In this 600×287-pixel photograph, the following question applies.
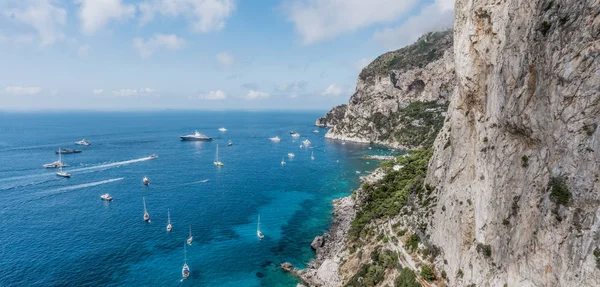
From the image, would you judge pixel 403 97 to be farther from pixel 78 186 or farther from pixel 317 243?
pixel 78 186

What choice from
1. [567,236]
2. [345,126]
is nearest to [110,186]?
[567,236]

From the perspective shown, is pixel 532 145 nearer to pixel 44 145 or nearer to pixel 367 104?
pixel 367 104

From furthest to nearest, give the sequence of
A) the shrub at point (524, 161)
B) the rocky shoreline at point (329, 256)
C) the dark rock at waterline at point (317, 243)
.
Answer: the dark rock at waterline at point (317, 243), the rocky shoreline at point (329, 256), the shrub at point (524, 161)

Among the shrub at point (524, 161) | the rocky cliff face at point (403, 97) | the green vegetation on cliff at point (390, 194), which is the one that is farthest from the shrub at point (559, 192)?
the rocky cliff face at point (403, 97)

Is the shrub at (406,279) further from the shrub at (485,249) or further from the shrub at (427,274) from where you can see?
the shrub at (485,249)

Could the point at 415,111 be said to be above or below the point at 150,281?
above

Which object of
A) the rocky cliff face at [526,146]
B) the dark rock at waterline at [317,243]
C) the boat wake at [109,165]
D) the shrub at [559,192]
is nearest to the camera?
the rocky cliff face at [526,146]

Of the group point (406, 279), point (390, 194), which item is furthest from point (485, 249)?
point (390, 194)

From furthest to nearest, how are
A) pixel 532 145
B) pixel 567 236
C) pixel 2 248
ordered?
pixel 2 248 → pixel 532 145 → pixel 567 236
